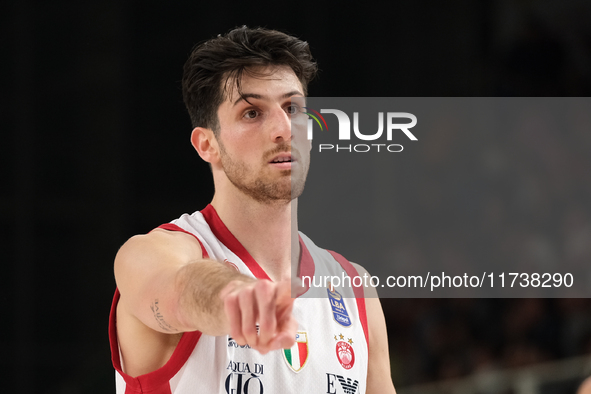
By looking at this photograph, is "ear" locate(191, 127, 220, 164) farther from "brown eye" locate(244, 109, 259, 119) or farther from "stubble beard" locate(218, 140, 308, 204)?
"brown eye" locate(244, 109, 259, 119)

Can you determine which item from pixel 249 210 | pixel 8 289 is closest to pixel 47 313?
pixel 8 289

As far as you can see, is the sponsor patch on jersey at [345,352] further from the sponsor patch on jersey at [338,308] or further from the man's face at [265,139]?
the man's face at [265,139]

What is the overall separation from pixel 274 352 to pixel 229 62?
1231 mm

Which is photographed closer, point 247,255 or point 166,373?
point 166,373

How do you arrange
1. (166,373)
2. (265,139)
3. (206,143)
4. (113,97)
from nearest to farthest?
(166,373)
(265,139)
(206,143)
(113,97)

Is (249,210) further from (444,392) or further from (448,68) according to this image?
(448,68)

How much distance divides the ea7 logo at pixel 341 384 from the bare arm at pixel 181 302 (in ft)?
2.10

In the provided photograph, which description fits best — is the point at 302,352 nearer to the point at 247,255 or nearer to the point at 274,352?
the point at 274,352

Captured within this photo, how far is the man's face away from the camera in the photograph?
8.70 ft

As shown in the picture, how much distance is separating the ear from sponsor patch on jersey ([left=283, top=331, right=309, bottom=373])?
85 cm

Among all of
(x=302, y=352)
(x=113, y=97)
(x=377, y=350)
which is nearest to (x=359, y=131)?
(x=302, y=352)

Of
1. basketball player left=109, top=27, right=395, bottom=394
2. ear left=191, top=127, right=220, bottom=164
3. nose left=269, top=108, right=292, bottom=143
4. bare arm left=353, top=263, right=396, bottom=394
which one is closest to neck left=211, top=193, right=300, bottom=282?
basketball player left=109, top=27, right=395, bottom=394

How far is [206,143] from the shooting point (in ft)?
9.63

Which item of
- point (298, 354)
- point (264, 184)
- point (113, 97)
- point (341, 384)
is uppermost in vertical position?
point (113, 97)
